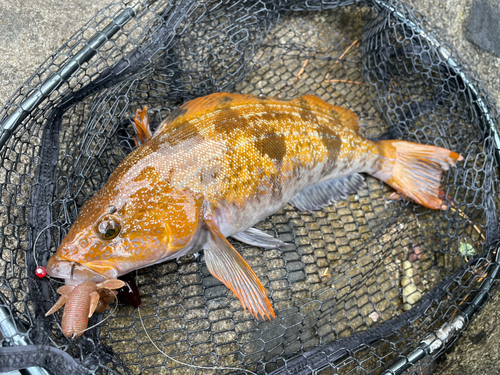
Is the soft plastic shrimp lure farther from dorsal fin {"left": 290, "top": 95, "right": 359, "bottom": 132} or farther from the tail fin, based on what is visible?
the tail fin

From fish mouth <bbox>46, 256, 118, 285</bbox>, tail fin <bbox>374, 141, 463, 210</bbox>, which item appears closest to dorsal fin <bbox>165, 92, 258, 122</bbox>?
fish mouth <bbox>46, 256, 118, 285</bbox>

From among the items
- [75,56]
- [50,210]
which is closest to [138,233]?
[50,210]

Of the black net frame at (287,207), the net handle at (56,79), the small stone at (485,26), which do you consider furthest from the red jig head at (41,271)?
the small stone at (485,26)

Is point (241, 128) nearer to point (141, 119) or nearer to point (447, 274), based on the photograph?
point (141, 119)

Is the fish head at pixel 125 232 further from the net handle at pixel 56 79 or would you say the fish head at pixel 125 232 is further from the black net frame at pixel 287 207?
the net handle at pixel 56 79

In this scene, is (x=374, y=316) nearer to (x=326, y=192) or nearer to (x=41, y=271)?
(x=326, y=192)

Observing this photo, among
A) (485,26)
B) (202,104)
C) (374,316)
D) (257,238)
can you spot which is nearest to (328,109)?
(202,104)

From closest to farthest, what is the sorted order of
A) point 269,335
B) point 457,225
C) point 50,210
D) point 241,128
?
point 50,210 < point 241,128 < point 269,335 < point 457,225
